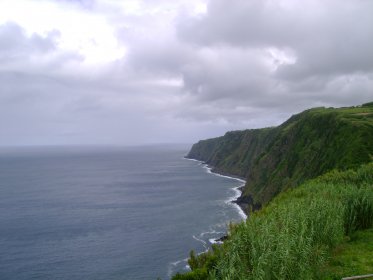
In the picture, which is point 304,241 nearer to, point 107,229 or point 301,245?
point 301,245

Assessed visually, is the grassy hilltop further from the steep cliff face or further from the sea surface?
the sea surface

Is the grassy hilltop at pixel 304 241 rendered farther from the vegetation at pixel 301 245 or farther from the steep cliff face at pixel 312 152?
the steep cliff face at pixel 312 152

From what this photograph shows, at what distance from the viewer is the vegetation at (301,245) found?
2206 cm

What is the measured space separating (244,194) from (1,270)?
9430cm

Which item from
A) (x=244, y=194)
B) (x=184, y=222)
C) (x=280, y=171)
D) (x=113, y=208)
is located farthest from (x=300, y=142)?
(x=113, y=208)

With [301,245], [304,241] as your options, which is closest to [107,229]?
[304,241]

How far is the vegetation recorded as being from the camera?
72.4 feet

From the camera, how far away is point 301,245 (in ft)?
78.3

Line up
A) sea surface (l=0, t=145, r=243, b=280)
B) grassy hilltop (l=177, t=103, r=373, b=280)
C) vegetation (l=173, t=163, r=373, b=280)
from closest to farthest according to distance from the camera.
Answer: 1. vegetation (l=173, t=163, r=373, b=280)
2. grassy hilltop (l=177, t=103, r=373, b=280)
3. sea surface (l=0, t=145, r=243, b=280)

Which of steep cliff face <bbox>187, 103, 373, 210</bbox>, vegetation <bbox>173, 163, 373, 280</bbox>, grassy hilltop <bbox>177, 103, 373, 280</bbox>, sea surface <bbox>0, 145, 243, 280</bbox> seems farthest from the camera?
steep cliff face <bbox>187, 103, 373, 210</bbox>

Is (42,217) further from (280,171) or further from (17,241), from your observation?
(280,171)

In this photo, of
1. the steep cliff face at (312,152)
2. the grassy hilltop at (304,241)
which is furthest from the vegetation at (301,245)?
the steep cliff face at (312,152)

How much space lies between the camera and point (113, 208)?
136875 mm

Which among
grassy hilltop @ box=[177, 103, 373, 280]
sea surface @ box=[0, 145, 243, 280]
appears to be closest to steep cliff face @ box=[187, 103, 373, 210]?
sea surface @ box=[0, 145, 243, 280]
